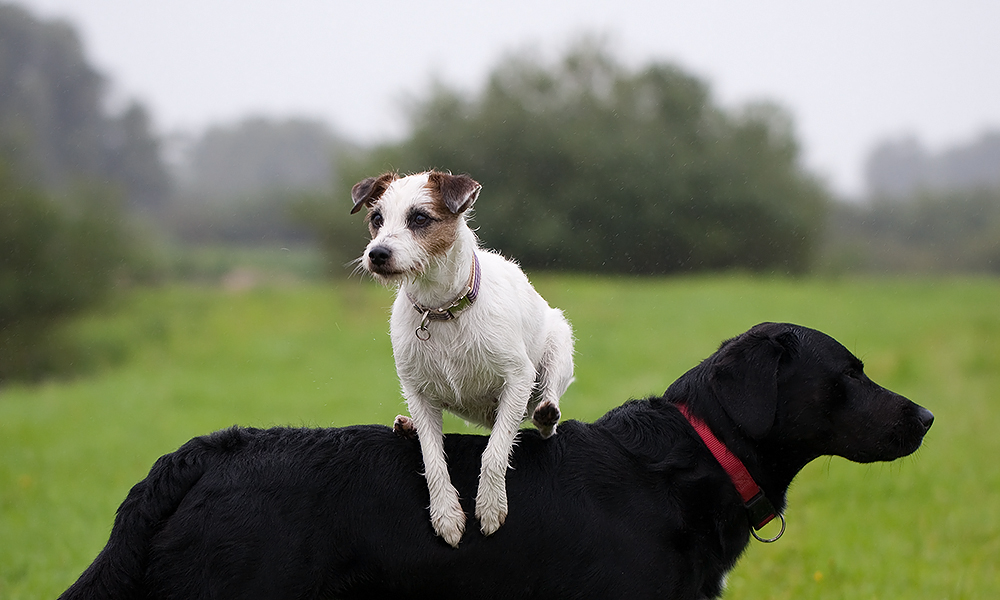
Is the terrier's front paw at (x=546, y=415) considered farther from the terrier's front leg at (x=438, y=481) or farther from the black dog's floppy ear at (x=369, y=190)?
the black dog's floppy ear at (x=369, y=190)

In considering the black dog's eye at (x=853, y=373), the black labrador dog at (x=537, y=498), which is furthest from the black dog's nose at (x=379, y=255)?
the black dog's eye at (x=853, y=373)

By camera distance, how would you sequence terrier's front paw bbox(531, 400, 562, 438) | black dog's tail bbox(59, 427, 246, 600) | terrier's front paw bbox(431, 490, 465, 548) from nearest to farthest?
black dog's tail bbox(59, 427, 246, 600)
terrier's front paw bbox(431, 490, 465, 548)
terrier's front paw bbox(531, 400, 562, 438)

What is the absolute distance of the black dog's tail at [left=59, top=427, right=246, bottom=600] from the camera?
2.97m

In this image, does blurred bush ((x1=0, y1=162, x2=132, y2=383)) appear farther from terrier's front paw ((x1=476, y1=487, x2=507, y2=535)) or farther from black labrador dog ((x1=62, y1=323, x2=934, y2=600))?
terrier's front paw ((x1=476, y1=487, x2=507, y2=535))

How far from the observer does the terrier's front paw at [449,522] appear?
10.2 feet

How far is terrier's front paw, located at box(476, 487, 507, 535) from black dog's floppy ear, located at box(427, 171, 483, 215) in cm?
120

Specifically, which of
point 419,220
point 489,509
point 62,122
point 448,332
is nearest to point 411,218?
point 419,220

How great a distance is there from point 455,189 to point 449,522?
4.62 ft

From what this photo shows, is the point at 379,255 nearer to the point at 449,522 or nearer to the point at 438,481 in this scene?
the point at 438,481

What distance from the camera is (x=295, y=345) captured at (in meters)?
18.1

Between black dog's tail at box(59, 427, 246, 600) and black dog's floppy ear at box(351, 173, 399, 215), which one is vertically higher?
black dog's floppy ear at box(351, 173, 399, 215)

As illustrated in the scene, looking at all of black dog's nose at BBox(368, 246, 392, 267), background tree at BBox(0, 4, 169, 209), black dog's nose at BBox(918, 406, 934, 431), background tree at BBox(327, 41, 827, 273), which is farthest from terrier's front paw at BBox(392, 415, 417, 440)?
background tree at BBox(327, 41, 827, 273)

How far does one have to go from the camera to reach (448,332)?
11.1ft

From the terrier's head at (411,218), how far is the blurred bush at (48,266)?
1843 cm
